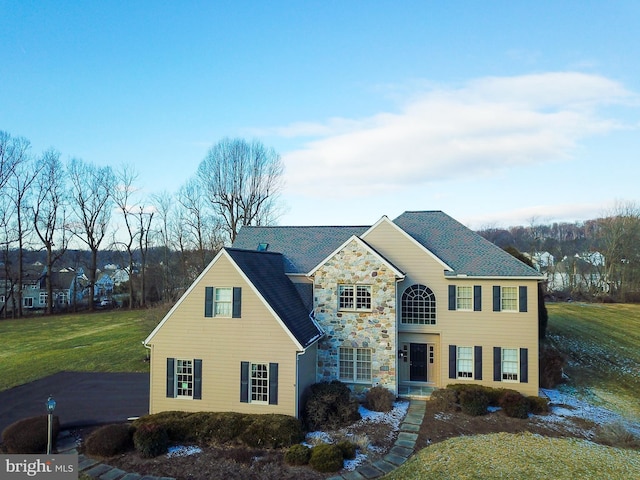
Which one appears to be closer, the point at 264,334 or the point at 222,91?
the point at 264,334

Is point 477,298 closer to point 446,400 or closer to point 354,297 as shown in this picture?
point 446,400

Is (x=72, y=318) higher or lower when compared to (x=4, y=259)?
lower

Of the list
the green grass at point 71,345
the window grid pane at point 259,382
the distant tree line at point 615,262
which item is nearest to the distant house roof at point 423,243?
the window grid pane at point 259,382

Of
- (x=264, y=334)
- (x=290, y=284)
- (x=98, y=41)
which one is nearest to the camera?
(x=264, y=334)

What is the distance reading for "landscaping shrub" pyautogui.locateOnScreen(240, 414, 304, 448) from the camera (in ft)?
41.4

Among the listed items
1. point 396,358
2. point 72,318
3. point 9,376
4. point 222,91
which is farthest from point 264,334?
point 72,318

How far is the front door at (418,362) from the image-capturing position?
1886cm

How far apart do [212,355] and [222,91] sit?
12888 millimetres

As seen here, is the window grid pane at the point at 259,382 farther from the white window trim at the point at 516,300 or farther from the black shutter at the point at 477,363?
the white window trim at the point at 516,300

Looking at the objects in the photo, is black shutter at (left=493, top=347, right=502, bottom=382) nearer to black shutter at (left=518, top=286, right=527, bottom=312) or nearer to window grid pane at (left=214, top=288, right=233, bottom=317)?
black shutter at (left=518, top=286, right=527, bottom=312)

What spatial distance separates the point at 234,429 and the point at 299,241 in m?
11.0

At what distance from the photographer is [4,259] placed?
43.2 m

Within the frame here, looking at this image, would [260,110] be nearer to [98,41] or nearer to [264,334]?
[98,41]

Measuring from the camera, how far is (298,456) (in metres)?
11.5
